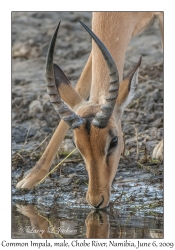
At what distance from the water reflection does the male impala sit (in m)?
0.21

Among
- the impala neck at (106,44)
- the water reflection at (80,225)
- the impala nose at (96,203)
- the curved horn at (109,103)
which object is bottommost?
the water reflection at (80,225)

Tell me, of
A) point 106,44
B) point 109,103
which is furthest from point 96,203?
point 106,44

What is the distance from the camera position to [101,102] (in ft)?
24.7

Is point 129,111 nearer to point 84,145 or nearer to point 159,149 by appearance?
point 159,149

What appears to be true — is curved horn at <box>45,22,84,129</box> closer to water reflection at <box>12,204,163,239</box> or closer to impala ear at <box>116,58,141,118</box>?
impala ear at <box>116,58,141,118</box>

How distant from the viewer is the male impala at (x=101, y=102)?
7.07 metres

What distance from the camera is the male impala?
23.2 ft

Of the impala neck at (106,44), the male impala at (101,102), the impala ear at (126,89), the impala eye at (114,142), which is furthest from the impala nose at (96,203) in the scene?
the impala neck at (106,44)

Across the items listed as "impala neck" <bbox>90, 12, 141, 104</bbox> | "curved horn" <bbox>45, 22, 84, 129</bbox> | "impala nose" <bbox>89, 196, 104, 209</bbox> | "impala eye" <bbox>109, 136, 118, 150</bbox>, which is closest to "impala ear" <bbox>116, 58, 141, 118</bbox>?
"impala neck" <bbox>90, 12, 141, 104</bbox>

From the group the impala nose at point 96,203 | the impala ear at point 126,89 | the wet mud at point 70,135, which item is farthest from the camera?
the wet mud at point 70,135

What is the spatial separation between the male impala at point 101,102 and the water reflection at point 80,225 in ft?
0.68

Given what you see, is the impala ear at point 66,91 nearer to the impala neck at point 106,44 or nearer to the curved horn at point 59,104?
the impala neck at point 106,44

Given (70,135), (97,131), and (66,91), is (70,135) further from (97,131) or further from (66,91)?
(97,131)

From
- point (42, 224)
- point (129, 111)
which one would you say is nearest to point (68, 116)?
point (42, 224)
